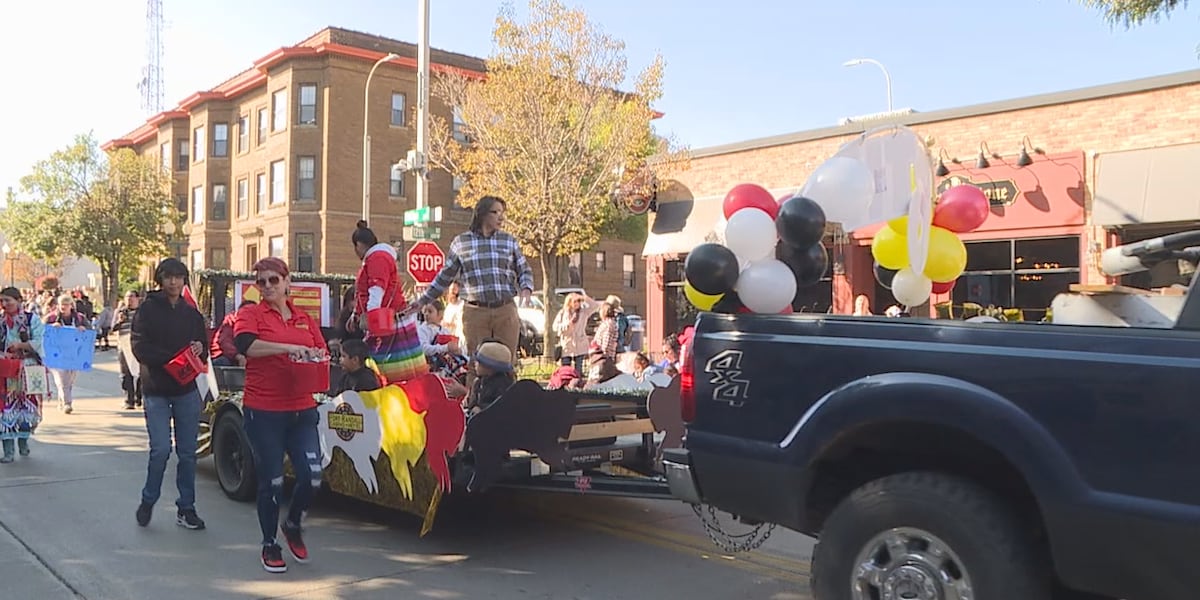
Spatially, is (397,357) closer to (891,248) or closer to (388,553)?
(388,553)

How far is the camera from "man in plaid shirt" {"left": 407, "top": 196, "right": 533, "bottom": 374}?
6.63 metres

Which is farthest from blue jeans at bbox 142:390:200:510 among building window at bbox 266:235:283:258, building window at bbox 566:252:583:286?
building window at bbox 566:252:583:286

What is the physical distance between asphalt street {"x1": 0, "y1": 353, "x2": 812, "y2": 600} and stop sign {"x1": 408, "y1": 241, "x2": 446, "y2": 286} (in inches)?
297

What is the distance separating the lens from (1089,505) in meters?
2.95

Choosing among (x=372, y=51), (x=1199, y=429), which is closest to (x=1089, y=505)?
(x=1199, y=429)

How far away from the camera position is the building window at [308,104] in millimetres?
35750

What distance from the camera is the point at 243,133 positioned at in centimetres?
4012

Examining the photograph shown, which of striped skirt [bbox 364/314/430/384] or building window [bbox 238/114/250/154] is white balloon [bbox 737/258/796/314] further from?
building window [bbox 238/114/250/154]

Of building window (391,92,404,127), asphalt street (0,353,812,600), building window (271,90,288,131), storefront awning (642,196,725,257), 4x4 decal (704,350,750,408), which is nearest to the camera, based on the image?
4x4 decal (704,350,750,408)

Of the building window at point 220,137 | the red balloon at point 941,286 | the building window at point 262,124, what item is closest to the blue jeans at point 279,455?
the red balloon at point 941,286

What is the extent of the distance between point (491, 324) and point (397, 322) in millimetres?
1045

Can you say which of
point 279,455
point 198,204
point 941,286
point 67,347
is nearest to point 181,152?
point 198,204

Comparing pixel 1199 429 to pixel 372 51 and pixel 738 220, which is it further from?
pixel 372 51

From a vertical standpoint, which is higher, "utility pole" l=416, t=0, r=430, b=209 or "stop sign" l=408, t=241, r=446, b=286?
"utility pole" l=416, t=0, r=430, b=209
